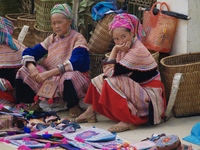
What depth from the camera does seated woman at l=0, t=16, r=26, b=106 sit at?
308 inches

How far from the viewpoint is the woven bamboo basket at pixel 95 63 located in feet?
26.7

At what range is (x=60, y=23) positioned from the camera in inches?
297

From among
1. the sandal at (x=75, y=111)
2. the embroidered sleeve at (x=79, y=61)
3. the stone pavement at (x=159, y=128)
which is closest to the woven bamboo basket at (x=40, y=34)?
the embroidered sleeve at (x=79, y=61)

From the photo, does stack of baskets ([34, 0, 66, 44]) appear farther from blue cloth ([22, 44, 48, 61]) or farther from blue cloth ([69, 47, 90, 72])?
blue cloth ([69, 47, 90, 72])

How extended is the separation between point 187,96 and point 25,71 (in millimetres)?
1852

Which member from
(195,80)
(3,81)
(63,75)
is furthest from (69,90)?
(195,80)

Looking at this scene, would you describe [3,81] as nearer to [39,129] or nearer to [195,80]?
[39,129]

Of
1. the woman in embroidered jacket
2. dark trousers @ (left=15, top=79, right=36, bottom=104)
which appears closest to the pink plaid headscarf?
the woman in embroidered jacket

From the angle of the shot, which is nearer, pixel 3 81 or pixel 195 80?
pixel 195 80

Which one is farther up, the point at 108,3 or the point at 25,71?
the point at 108,3

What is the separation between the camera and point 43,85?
762cm

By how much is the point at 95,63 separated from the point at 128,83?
1391mm

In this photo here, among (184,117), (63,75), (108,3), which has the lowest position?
(184,117)

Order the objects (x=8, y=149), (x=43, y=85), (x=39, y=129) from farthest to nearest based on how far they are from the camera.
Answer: (x=43, y=85)
(x=39, y=129)
(x=8, y=149)
